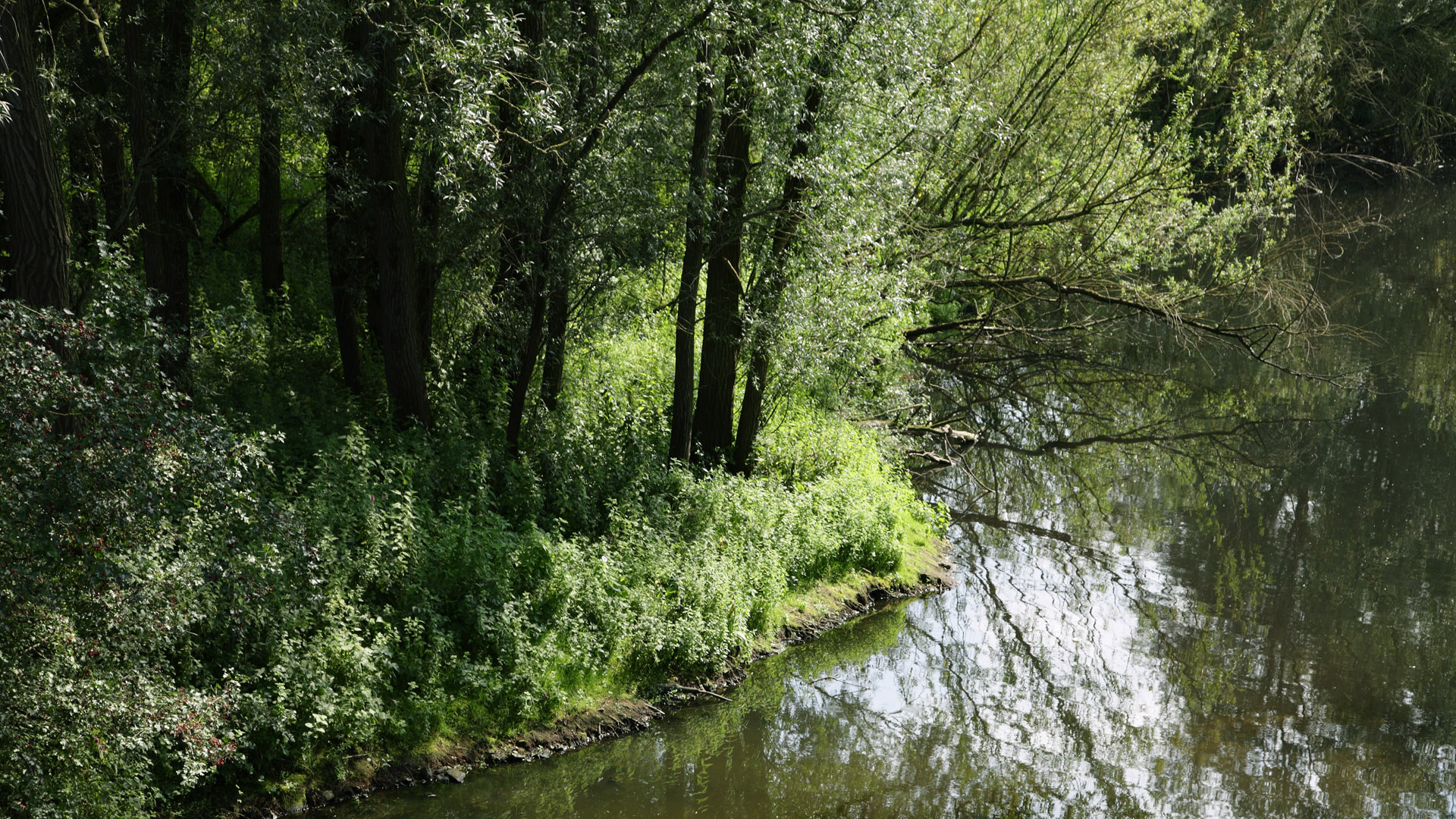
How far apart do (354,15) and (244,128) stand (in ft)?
10.1

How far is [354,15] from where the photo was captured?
994 cm

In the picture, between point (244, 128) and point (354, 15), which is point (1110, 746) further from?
point (244, 128)

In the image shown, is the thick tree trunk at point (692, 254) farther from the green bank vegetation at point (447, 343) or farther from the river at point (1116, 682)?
the river at point (1116, 682)

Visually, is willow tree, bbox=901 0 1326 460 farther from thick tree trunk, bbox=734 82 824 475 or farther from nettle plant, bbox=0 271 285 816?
nettle plant, bbox=0 271 285 816

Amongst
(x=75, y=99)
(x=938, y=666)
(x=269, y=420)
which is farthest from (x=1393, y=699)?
(x=75, y=99)

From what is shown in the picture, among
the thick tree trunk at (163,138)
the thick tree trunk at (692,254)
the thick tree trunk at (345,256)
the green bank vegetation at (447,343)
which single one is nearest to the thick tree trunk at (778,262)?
the green bank vegetation at (447,343)

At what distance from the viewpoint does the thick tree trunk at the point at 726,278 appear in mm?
11820

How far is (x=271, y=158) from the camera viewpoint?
1269cm

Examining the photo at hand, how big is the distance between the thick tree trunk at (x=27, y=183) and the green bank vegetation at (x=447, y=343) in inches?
1.0

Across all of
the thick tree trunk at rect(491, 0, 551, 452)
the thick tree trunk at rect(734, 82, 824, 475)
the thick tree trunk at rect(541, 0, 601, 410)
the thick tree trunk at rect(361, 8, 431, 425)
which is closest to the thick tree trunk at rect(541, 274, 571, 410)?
the thick tree trunk at rect(541, 0, 601, 410)

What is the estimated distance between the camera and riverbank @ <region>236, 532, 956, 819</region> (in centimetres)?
773


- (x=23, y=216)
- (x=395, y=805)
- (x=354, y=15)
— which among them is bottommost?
(x=395, y=805)

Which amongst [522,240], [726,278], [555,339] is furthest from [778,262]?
[522,240]

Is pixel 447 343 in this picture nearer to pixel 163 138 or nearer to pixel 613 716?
pixel 163 138
